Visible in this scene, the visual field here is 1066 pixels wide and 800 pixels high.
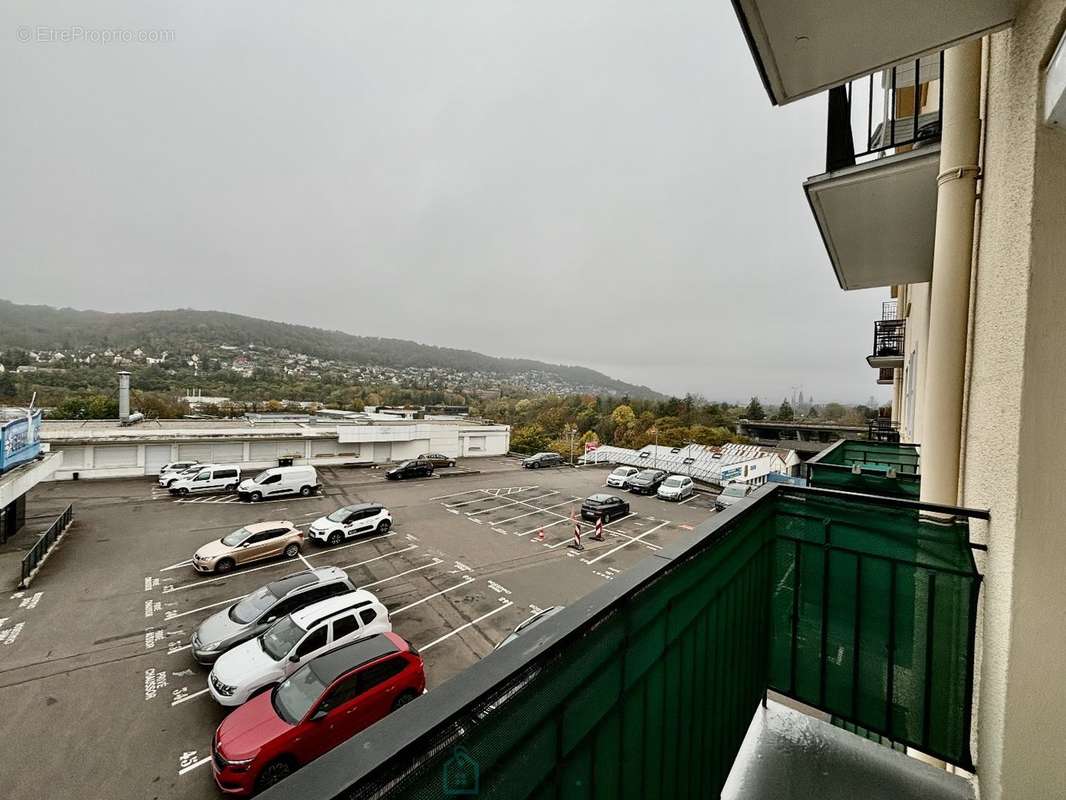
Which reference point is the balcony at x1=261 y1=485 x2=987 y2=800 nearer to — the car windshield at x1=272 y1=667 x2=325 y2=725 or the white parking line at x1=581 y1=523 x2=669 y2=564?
the car windshield at x1=272 y1=667 x2=325 y2=725

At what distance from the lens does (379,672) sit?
5.64 meters

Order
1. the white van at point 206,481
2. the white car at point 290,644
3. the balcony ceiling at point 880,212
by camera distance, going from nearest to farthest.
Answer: the balcony ceiling at point 880,212, the white car at point 290,644, the white van at point 206,481

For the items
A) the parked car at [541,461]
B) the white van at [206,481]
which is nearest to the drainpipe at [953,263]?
the white van at [206,481]

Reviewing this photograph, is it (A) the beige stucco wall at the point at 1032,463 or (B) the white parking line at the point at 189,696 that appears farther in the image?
(B) the white parking line at the point at 189,696

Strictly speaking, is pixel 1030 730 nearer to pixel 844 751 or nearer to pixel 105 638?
pixel 844 751

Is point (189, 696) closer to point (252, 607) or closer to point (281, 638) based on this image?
point (281, 638)

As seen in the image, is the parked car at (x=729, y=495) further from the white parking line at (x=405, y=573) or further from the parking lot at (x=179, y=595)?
the white parking line at (x=405, y=573)

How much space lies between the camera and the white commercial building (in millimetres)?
19609

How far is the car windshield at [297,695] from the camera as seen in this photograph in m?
5.04

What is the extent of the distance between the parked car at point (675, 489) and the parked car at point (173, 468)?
2123cm

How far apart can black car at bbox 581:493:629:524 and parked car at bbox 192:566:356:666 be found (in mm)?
9496

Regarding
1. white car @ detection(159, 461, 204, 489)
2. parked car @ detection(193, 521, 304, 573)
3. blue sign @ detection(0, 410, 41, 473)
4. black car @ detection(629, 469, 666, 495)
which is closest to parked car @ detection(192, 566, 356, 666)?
parked car @ detection(193, 521, 304, 573)

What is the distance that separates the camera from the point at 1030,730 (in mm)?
1446

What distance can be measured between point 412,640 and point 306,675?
271 cm
